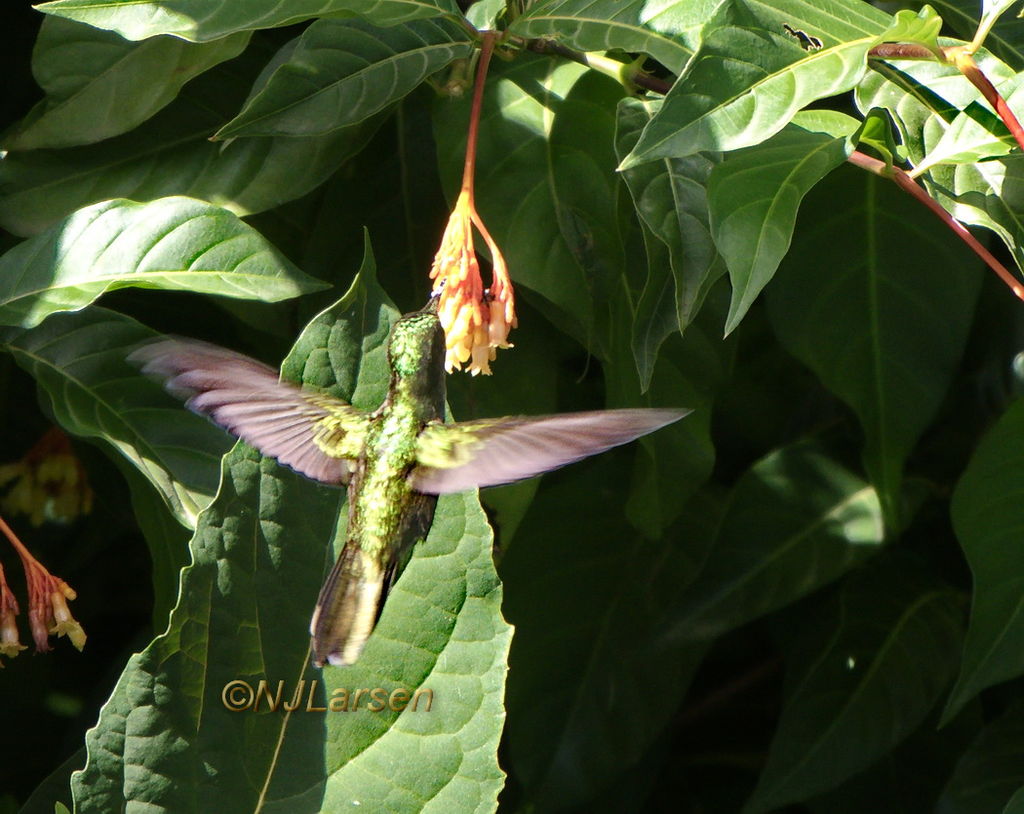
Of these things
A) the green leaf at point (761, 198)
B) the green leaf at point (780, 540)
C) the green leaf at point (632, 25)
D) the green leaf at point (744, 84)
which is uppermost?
the green leaf at point (744, 84)

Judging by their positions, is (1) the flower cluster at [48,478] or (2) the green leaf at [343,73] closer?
(2) the green leaf at [343,73]

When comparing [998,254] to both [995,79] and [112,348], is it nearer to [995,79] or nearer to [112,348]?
[995,79]

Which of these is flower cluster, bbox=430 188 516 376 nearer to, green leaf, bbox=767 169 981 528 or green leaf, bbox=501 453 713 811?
green leaf, bbox=767 169 981 528

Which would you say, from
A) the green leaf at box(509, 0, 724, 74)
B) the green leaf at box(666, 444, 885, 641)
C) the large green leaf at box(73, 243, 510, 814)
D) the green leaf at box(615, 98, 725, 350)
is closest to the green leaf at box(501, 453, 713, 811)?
the green leaf at box(666, 444, 885, 641)

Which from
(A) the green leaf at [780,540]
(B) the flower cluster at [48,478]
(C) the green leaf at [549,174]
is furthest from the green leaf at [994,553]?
(B) the flower cluster at [48,478]

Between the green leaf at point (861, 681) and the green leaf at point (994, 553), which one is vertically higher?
the green leaf at point (994, 553)

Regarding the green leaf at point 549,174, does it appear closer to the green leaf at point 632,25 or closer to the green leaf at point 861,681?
the green leaf at point 632,25

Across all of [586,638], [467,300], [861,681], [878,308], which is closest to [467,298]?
[467,300]

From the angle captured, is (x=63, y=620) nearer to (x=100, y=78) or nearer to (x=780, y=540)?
(x=100, y=78)
